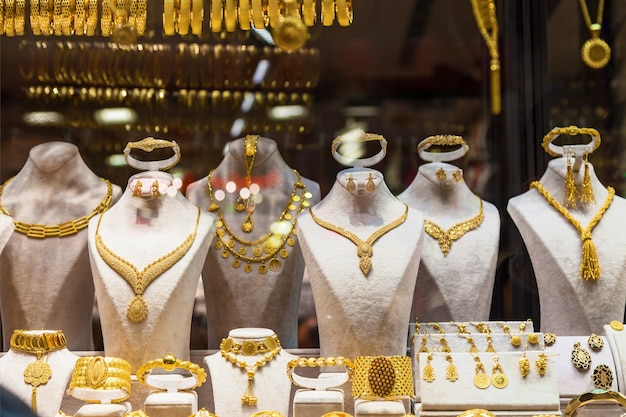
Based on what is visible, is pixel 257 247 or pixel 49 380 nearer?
pixel 49 380

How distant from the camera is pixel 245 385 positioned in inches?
76.8

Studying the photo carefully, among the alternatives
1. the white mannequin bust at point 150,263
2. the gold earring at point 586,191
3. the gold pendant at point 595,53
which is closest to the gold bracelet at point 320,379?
the white mannequin bust at point 150,263

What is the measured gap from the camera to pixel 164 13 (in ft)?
7.02

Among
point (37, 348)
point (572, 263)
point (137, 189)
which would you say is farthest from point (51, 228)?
point (572, 263)

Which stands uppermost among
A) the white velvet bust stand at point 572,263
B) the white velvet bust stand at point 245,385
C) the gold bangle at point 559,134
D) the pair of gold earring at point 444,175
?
the gold bangle at point 559,134

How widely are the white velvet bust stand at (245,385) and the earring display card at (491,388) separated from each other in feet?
1.08

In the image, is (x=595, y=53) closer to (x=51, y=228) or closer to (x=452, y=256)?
(x=452, y=256)

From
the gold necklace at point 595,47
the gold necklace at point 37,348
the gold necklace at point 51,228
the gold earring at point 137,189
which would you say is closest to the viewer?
the gold necklace at point 37,348

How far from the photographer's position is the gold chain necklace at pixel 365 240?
2.08 metres

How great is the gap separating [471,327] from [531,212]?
443mm

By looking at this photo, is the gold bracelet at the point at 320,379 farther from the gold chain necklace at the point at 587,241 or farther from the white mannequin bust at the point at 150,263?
the gold chain necklace at the point at 587,241

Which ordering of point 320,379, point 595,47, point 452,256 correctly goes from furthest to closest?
point 595,47
point 452,256
point 320,379

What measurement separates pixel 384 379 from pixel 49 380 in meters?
0.76

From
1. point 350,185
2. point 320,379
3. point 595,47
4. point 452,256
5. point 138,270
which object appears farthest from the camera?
point 595,47
